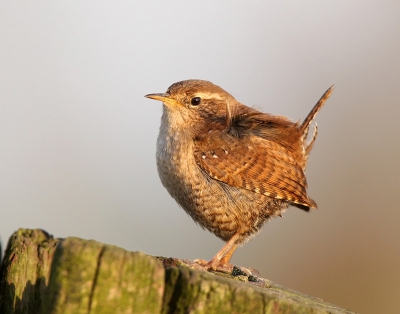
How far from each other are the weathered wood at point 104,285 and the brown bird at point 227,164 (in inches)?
80.2

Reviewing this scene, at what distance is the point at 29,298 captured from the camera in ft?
5.70

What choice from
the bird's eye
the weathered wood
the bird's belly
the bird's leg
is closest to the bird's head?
the bird's eye

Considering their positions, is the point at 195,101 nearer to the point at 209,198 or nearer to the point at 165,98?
the point at 165,98

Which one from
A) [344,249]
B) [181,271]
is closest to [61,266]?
[181,271]

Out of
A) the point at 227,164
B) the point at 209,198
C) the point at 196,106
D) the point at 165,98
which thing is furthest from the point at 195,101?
the point at 209,198

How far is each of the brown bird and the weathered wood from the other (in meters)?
2.04

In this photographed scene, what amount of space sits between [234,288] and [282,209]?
106 inches

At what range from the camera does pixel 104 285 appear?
1660mm

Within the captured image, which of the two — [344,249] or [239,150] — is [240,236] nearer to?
[239,150]

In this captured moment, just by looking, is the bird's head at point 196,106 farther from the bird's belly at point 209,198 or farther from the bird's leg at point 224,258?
the bird's leg at point 224,258

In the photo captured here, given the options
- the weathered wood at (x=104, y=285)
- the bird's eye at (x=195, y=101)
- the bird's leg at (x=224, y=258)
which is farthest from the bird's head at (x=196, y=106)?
the weathered wood at (x=104, y=285)

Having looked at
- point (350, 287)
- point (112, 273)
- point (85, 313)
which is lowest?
point (85, 313)

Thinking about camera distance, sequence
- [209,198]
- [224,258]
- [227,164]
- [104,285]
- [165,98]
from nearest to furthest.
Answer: [104,285], [209,198], [227,164], [224,258], [165,98]

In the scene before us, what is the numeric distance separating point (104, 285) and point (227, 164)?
260 centimetres
